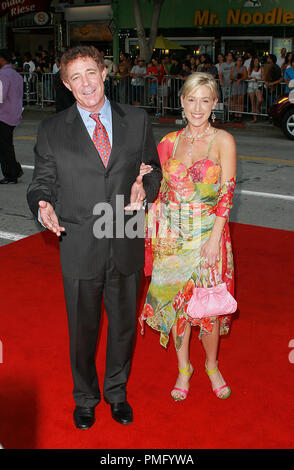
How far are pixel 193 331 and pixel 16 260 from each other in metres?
2.43

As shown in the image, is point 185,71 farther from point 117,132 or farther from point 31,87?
point 117,132

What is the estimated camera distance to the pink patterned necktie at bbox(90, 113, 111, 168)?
10.3 ft

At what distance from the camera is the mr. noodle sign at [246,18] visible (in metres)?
23.8

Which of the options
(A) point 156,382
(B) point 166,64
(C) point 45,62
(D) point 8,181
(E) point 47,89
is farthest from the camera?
(C) point 45,62

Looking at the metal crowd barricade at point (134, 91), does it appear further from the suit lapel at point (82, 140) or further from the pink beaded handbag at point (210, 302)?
the suit lapel at point (82, 140)

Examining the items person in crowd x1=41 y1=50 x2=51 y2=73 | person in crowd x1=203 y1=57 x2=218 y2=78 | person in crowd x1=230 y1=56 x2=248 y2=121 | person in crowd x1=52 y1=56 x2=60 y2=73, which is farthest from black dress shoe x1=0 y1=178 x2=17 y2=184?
person in crowd x1=41 y1=50 x2=51 y2=73

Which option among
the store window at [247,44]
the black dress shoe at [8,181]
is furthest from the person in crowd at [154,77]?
the black dress shoe at [8,181]

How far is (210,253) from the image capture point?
3631mm

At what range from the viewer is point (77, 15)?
2978cm

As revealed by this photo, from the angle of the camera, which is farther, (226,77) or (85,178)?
(226,77)

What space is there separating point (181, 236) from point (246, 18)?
23.1 meters

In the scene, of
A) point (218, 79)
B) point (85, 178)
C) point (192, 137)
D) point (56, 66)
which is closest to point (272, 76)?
point (218, 79)

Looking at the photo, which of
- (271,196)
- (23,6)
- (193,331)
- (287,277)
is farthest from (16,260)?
(23,6)

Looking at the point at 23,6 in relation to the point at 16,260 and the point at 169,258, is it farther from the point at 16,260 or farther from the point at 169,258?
the point at 169,258
